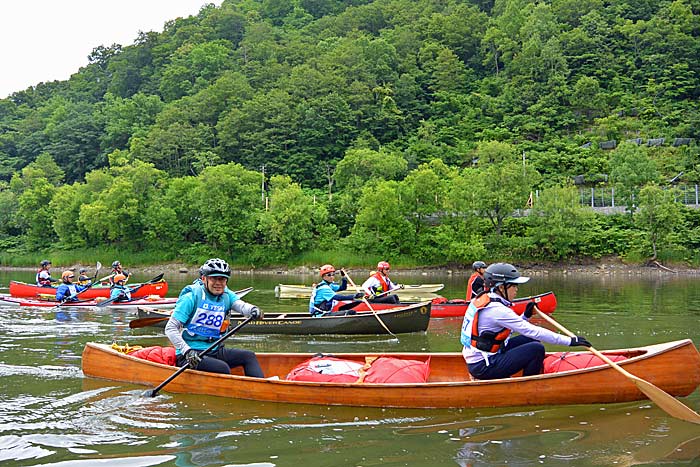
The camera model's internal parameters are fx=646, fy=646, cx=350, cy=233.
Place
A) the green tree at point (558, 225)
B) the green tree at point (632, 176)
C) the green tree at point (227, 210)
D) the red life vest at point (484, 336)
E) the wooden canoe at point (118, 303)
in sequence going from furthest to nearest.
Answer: the green tree at point (227, 210) < the green tree at point (632, 176) < the green tree at point (558, 225) < the wooden canoe at point (118, 303) < the red life vest at point (484, 336)

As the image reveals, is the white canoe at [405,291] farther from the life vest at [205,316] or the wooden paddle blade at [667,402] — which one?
the wooden paddle blade at [667,402]

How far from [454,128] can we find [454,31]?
28.6 m

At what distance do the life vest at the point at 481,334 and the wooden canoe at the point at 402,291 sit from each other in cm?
1418

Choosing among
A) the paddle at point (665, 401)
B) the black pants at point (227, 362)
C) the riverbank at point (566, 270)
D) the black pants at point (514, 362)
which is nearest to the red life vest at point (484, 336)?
the black pants at point (514, 362)

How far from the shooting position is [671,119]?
62.5 metres

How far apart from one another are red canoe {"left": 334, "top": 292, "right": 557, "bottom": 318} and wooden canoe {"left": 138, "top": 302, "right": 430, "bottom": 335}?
118 centimetres

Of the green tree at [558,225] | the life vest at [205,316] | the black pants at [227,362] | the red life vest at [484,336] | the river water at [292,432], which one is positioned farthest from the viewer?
the green tree at [558,225]

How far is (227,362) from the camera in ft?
29.7

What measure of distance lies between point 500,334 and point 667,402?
1.92m

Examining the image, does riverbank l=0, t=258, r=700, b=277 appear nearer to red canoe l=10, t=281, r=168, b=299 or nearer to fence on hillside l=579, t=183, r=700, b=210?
fence on hillside l=579, t=183, r=700, b=210

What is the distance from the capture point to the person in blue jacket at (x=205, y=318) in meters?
8.46

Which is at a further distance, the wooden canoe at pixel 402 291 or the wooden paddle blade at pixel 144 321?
the wooden canoe at pixel 402 291

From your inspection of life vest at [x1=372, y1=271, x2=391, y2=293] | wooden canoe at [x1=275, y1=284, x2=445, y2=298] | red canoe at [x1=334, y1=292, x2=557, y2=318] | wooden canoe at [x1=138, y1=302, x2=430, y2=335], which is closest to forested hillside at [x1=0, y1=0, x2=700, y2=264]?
wooden canoe at [x1=275, y1=284, x2=445, y2=298]

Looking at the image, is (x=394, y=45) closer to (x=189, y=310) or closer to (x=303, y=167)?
(x=303, y=167)
